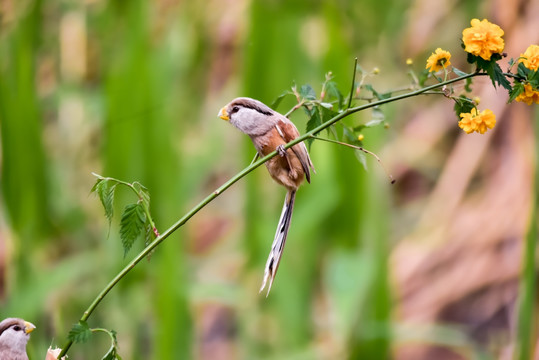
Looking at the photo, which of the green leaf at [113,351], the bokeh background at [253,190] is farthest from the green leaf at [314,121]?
the bokeh background at [253,190]

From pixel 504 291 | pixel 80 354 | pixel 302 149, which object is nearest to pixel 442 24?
pixel 504 291

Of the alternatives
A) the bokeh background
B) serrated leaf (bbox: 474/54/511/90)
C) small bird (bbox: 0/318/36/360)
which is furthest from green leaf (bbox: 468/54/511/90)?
the bokeh background

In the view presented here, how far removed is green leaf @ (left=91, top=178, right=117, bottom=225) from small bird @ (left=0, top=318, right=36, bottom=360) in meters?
0.07

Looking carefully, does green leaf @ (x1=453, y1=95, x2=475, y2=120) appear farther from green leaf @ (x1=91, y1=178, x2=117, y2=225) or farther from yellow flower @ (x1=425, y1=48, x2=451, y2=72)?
green leaf @ (x1=91, y1=178, x2=117, y2=225)

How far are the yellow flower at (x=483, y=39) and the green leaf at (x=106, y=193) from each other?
0.16m

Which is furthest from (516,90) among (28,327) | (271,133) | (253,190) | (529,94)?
(253,190)

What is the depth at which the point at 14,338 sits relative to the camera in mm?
366

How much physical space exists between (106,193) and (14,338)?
0.28 feet

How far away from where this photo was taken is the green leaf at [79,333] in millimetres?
313

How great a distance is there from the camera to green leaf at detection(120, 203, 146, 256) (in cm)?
32

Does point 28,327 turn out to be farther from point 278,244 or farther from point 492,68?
point 492,68

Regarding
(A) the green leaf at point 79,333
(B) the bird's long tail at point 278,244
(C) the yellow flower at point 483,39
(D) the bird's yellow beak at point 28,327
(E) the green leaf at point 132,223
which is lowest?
(D) the bird's yellow beak at point 28,327

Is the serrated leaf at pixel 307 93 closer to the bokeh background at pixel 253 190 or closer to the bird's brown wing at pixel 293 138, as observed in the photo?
the bird's brown wing at pixel 293 138

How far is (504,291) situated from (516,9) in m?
0.61
